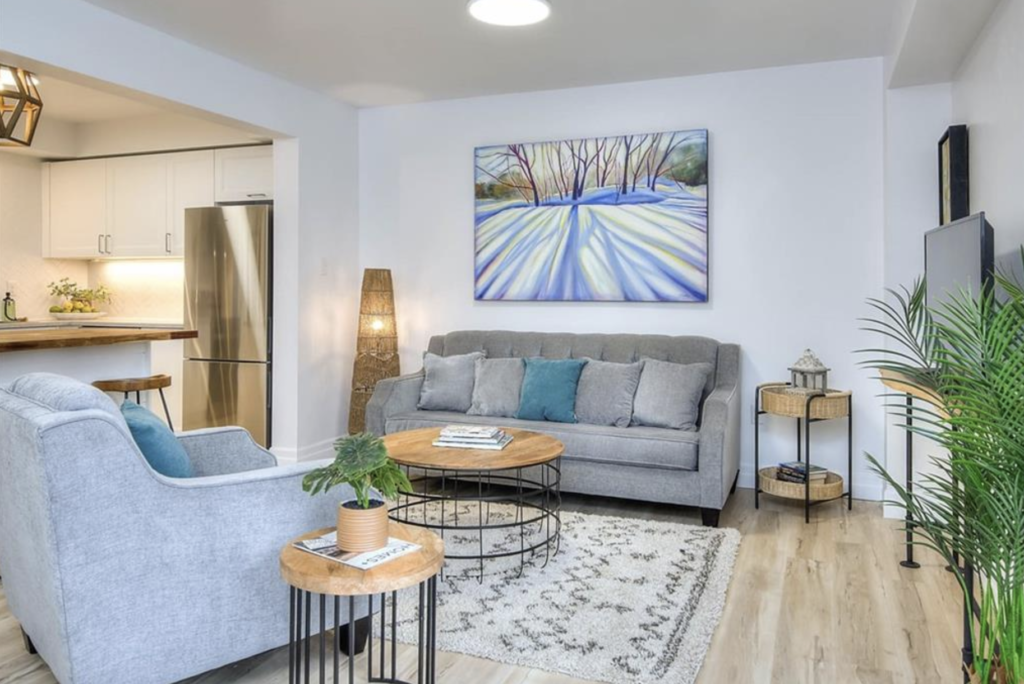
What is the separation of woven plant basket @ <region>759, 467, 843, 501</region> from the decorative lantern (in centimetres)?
49

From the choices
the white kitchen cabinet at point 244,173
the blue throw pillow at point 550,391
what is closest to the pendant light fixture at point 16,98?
the white kitchen cabinet at point 244,173

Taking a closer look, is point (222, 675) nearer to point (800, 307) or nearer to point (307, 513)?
point (307, 513)

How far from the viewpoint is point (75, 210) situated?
619 cm

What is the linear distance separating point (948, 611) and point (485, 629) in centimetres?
170

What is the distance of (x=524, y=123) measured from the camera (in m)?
4.96

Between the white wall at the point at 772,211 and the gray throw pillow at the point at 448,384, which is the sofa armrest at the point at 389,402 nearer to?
the gray throw pillow at the point at 448,384

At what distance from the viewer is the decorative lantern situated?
13.0 ft

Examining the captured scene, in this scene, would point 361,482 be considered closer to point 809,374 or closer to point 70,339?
point 70,339

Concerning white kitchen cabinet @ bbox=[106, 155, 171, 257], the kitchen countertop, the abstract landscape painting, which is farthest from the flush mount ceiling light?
the kitchen countertop

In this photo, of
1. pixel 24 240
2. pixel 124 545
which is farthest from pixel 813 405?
pixel 24 240

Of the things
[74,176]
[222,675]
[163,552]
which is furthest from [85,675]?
[74,176]

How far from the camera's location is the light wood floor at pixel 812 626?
2186 millimetres

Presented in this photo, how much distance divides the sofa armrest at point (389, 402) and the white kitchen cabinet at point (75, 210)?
327 centimetres

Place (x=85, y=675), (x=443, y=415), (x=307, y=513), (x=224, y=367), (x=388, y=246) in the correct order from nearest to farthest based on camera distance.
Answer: (x=85, y=675) → (x=307, y=513) → (x=443, y=415) → (x=224, y=367) → (x=388, y=246)
